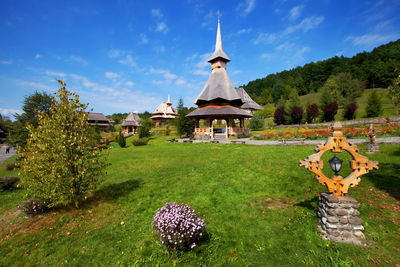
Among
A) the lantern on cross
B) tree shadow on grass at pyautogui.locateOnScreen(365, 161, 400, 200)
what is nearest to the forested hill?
tree shadow on grass at pyautogui.locateOnScreen(365, 161, 400, 200)

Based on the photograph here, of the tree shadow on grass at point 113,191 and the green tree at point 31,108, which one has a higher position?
the green tree at point 31,108

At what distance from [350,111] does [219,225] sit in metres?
42.1

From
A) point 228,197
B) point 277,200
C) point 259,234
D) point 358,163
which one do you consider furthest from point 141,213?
point 358,163

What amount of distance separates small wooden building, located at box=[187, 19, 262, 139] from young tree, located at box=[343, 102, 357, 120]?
937 inches

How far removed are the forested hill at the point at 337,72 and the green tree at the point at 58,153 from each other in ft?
264

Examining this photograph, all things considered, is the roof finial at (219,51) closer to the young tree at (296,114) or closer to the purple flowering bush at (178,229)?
the young tree at (296,114)

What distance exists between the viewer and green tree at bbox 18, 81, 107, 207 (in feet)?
16.6

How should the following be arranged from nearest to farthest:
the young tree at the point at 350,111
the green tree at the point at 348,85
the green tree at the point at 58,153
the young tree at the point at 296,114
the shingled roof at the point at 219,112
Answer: the green tree at the point at 58,153 → the shingled roof at the point at 219,112 → the young tree at the point at 350,111 → the young tree at the point at 296,114 → the green tree at the point at 348,85

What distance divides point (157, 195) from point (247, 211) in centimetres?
366

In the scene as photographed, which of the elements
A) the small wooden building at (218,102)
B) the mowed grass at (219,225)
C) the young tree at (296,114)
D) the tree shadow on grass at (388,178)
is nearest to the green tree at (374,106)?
the young tree at (296,114)

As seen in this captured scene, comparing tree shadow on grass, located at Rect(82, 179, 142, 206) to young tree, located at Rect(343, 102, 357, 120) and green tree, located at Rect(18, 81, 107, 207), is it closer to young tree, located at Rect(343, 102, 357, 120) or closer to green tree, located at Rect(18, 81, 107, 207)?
green tree, located at Rect(18, 81, 107, 207)

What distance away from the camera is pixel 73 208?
20.0 feet

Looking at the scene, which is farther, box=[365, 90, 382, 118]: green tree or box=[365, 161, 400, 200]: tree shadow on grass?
box=[365, 90, 382, 118]: green tree

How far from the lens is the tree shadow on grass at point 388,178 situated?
5850mm
